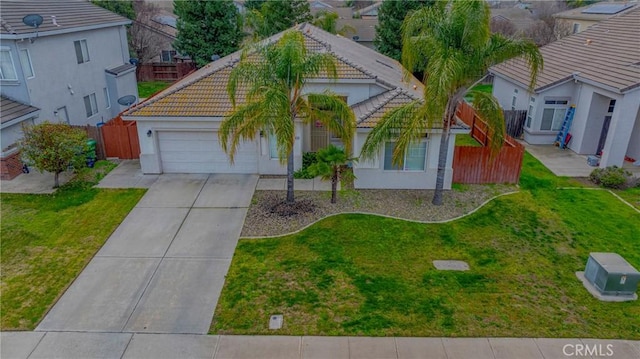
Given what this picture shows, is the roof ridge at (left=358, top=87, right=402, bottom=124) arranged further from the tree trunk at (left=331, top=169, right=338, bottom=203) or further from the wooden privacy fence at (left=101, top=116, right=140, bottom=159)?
the wooden privacy fence at (left=101, top=116, right=140, bottom=159)

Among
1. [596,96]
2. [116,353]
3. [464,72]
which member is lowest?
[116,353]

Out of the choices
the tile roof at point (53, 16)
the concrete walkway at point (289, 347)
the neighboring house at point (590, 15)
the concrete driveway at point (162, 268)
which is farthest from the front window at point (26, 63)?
the neighboring house at point (590, 15)

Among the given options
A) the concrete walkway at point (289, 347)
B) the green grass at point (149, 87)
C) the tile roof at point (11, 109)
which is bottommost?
the concrete walkway at point (289, 347)

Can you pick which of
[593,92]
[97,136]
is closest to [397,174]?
[593,92]

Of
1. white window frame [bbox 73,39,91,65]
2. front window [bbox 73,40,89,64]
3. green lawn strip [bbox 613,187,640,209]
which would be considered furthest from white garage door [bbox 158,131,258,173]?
green lawn strip [bbox 613,187,640,209]

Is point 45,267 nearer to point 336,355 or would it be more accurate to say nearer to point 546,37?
point 336,355

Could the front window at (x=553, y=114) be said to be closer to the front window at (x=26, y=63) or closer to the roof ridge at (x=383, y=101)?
the roof ridge at (x=383, y=101)

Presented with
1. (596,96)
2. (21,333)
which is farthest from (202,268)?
(596,96)
